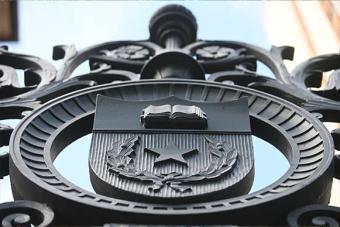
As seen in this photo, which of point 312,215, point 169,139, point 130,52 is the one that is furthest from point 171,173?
point 130,52

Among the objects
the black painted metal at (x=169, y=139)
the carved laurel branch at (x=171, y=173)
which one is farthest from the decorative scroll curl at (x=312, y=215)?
the carved laurel branch at (x=171, y=173)

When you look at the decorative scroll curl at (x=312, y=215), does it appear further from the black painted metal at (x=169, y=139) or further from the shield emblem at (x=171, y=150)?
the shield emblem at (x=171, y=150)

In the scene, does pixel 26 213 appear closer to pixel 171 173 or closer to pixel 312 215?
pixel 171 173

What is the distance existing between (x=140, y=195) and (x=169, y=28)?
286 centimetres

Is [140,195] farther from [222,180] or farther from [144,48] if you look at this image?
[144,48]

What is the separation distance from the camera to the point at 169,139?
497 centimetres

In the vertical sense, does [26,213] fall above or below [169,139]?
below

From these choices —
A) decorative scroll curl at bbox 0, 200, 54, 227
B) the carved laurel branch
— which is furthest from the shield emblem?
decorative scroll curl at bbox 0, 200, 54, 227

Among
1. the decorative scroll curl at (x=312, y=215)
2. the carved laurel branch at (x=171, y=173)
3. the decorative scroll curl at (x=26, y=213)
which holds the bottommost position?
the decorative scroll curl at (x=312, y=215)

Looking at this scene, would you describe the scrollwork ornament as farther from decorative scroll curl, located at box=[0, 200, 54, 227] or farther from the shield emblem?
decorative scroll curl, located at box=[0, 200, 54, 227]

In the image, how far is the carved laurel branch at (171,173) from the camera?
455 cm

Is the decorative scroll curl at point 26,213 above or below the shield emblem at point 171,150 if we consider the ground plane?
below

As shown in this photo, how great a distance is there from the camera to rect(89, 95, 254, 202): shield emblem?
4527 mm

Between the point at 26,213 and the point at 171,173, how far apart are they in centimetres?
73
